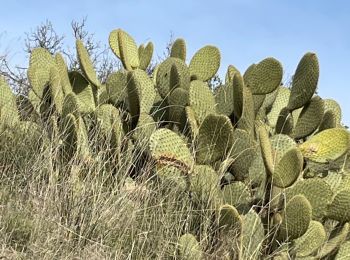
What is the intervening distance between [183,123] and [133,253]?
3.66 feet

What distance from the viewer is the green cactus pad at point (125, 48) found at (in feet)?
14.9

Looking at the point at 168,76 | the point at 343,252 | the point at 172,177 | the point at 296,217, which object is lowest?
the point at 343,252

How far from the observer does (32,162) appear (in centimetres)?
390

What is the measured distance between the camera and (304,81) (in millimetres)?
4340

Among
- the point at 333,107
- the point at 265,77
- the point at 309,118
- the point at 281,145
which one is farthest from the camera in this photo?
the point at 333,107

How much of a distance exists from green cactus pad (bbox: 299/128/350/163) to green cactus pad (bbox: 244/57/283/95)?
43 cm

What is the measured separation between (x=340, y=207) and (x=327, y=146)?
0.45 m

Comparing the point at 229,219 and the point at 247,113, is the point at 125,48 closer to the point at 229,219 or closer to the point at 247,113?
the point at 247,113

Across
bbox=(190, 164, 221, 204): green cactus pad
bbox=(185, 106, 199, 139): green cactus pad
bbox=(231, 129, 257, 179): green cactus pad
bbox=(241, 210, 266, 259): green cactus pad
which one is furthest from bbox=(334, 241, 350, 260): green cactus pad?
bbox=(185, 106, 199, 139): green cactus pad

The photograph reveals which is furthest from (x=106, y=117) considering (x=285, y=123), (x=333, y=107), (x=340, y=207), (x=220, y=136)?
(x=333, y=107)

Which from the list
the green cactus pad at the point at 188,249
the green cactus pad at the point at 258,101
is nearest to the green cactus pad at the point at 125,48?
the green cactus pad at the point at 258,101

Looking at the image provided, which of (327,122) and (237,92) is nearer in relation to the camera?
(237,92)

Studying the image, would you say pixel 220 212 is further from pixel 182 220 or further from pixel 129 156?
pixel 129 156

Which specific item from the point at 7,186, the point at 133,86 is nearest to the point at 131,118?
the point at 133,86
